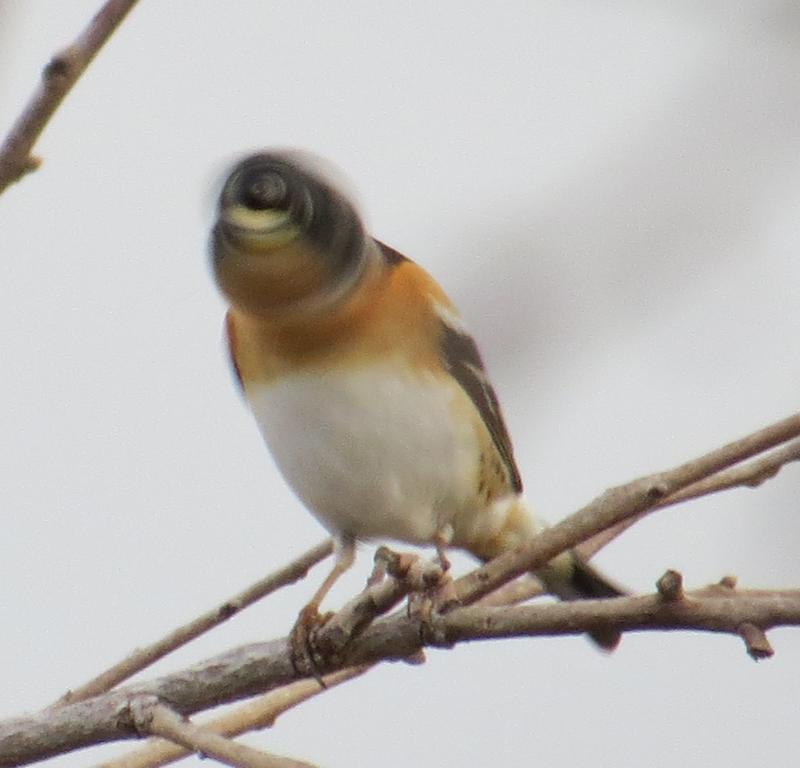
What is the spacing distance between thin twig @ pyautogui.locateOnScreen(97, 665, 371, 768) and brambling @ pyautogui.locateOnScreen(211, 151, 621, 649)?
535mm

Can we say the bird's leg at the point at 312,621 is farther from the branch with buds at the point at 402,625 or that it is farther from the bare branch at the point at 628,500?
the bare branch at the point at 628,500

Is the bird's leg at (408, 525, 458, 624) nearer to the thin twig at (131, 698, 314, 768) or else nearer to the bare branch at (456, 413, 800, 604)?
the bare branch at (456, 413, 800, 604)

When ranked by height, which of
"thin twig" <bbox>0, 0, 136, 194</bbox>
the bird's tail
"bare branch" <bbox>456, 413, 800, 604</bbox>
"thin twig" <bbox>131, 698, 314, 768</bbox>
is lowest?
the bird's tail

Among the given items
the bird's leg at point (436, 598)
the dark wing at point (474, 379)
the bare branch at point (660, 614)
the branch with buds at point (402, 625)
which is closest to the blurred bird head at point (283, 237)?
the dark wing at point (474, 379)

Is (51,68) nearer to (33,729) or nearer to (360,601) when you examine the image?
(360,601)

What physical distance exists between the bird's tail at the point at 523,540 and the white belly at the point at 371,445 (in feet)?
0.78

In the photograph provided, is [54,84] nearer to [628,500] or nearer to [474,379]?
[628,500]

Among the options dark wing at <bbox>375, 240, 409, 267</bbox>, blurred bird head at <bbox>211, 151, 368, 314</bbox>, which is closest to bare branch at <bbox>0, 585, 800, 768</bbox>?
blurred bird head at <bbox>211, 151, 368, 314</bbox>

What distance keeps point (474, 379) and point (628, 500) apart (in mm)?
1876

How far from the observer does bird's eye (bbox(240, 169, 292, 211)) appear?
11.1 feet

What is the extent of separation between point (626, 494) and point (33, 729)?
1.21 metres

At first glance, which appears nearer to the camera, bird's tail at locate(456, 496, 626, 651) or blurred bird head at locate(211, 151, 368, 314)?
blurred bird head at locate(211, 151, 368, 314)

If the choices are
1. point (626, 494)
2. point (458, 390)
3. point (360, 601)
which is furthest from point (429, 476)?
point (626, 494)

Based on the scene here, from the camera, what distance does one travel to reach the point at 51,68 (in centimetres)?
170
